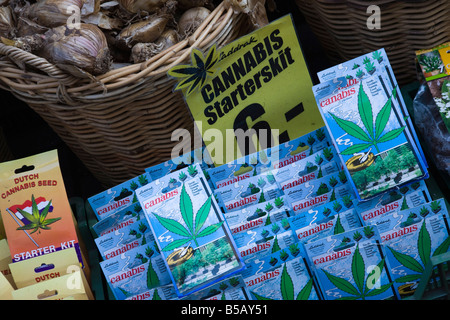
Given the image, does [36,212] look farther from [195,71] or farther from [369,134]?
[369,134]

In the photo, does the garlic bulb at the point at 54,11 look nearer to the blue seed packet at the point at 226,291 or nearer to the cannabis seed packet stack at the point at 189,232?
the cannabis seed packet stack at the point at 189,232

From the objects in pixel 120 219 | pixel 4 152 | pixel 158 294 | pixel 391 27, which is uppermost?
pixel 4 152

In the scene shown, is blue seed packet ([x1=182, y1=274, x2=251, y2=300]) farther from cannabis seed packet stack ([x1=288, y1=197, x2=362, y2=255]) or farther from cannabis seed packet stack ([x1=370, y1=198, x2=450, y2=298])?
cannabis seed packet stack ([x1=370, y1=198, x2=450, y2=298])

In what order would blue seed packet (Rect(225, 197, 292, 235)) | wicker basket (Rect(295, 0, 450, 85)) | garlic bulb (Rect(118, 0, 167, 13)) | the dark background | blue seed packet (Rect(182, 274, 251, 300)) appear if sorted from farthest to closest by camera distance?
the dark background → garlic bulb (Rect(118, 0, 167, 13)) → wicker basket (Rect(295, 0, 450, 85)) → blue seed packet (Rect(225, 197, 292, 235)) → blue seed packet (Rect(182, 274, 251, 300))

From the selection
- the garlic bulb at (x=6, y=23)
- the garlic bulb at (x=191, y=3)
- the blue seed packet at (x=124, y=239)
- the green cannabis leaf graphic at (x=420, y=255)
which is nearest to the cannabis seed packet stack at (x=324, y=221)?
the green cannabis leaf graphic at (x=420, y=255)

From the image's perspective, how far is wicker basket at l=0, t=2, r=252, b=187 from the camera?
1.45 meters

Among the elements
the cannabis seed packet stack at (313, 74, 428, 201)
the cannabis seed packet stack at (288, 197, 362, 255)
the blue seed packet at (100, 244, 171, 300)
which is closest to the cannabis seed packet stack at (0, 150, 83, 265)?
the blue seed packet at (100, 244, 171, 300)

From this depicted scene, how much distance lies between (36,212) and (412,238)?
925 mm

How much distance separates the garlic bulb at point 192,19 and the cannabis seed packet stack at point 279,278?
2.23 feet

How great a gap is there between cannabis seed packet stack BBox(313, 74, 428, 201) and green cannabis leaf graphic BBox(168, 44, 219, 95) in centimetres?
28

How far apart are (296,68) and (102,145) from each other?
0.60 meters

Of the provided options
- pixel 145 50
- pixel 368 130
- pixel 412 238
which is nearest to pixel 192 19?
pixel 145 50

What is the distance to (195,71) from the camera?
4.91 ft
